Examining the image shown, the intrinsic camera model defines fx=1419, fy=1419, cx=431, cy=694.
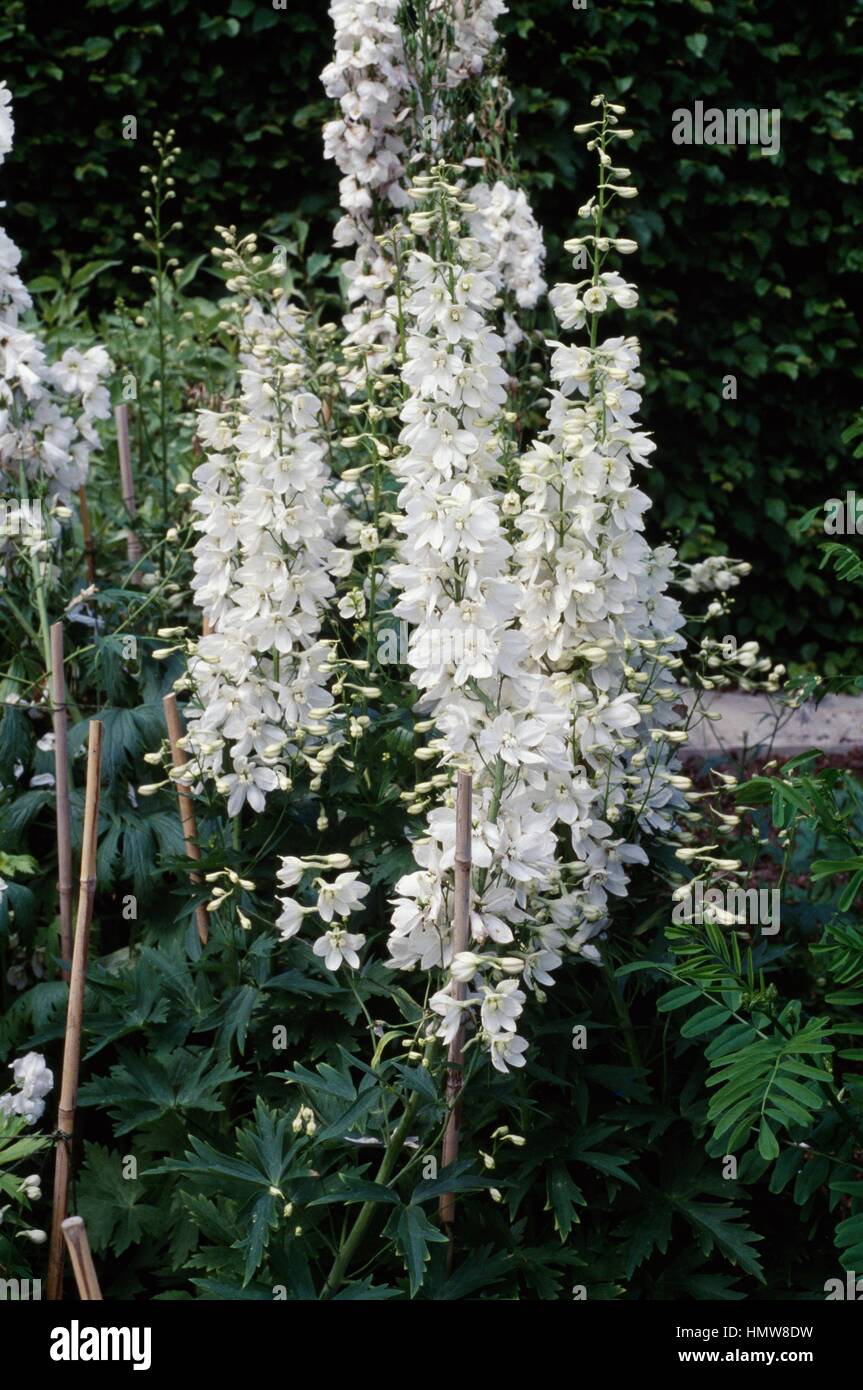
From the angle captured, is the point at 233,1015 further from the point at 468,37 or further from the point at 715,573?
the point at 468,37

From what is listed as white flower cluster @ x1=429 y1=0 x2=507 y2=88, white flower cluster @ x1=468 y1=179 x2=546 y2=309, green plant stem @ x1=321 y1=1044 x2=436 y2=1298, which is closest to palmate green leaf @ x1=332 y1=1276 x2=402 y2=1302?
green plant stem @ x1=321 y1=1044 x2=436 y2=1298

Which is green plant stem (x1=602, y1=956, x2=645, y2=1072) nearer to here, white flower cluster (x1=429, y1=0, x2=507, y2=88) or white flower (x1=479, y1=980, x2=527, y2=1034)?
white flower (x1=479, y1=980, x2=527, y2=1034)

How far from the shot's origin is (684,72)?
582 cm

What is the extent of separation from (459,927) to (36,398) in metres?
1.78

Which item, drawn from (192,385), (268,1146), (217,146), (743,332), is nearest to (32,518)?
(268,1146)

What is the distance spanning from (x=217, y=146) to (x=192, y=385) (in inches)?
61.5

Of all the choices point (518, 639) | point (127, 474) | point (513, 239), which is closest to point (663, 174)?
point (513, 239)

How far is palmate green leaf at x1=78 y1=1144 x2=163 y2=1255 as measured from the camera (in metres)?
2.53

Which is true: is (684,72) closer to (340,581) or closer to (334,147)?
(334,147)

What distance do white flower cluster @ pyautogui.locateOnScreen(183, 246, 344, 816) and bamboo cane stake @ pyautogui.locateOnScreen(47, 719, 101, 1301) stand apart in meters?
0.17

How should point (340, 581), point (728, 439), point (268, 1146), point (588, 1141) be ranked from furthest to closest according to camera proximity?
1. point (728, 439)
2. point (340, 581)
3. point (588, 1141)
4. point (268, 1146)

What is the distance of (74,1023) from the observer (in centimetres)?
238

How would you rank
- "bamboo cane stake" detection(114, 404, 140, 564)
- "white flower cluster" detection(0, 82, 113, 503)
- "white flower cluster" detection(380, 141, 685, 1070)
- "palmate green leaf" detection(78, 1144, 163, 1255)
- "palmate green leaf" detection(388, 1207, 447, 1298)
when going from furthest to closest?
"bamboo cane stake" detection(114, 404, 140, 564), "white flower cluster" detection(0, 82, 113, 503), "palmate green leaf" detection(78, 1144, 163, 1255), "white flower cluster" detection(380, 141, 685, 1070), "palmate green leaf" detection(388, 1207, 447, 1298)

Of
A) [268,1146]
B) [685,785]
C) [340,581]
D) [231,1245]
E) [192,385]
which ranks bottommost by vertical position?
[231,1245]
